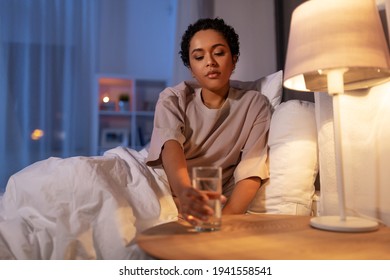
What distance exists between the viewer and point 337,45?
27.2 inches

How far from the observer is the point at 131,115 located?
9.05 ft

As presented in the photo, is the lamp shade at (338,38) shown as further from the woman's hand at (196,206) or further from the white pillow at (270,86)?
the white pillow at (270,86)

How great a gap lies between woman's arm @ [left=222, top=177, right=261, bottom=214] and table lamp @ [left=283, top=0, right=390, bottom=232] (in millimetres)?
230

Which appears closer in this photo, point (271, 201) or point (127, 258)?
point (127, 258)

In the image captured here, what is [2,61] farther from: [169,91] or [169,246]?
[169,246]

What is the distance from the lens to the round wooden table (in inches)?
21.5

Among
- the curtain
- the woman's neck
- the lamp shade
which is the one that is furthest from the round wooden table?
the curtain

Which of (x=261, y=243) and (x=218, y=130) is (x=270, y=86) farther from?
(x=261, y=243)

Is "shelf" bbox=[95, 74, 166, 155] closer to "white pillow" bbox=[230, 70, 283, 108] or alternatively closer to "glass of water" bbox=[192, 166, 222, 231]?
"white pillow" bbox=[230, 70, 283, 108]

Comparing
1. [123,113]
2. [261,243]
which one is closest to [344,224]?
[261,243]

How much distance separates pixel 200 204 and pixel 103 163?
39 centimetres
